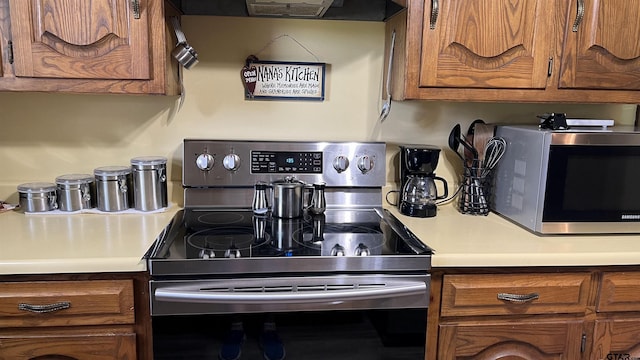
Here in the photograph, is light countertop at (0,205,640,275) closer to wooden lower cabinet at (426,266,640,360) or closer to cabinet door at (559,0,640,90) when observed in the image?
wooden lower cabinet at (426,266,640,360)

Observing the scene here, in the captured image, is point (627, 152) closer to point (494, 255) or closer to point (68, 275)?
point (494, 255)

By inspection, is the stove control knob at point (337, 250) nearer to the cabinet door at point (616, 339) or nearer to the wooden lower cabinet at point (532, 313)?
the wooden lower cabinet at point (532, 313)

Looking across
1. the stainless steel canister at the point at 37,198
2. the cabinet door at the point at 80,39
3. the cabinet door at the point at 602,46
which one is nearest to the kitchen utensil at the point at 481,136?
the cabinet door at the point at 602,46

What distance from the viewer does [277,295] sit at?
121cm

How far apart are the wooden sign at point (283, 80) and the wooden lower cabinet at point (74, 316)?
858 mm

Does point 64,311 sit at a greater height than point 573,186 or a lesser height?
lesser

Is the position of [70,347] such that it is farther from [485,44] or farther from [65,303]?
[485,44]

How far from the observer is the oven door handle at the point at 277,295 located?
120cm

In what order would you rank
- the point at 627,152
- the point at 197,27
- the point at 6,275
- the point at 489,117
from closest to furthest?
the point at 6,275
the point at 627,152
the point at 197,27
the point at 489,117

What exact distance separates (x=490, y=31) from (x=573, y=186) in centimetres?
55

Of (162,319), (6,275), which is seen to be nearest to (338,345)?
(162,319)

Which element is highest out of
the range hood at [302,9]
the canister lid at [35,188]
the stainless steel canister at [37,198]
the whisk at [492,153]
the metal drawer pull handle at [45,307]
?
the range hood at [302,9]

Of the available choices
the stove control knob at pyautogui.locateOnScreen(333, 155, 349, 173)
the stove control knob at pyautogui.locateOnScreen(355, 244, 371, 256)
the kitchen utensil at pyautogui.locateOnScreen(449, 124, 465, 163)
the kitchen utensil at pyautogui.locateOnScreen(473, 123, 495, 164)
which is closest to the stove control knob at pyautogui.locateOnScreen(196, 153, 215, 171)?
the stove control knob at pyautogui.locateOnScreen(333, 155, 349, 173)

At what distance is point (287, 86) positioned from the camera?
1.82 metres
